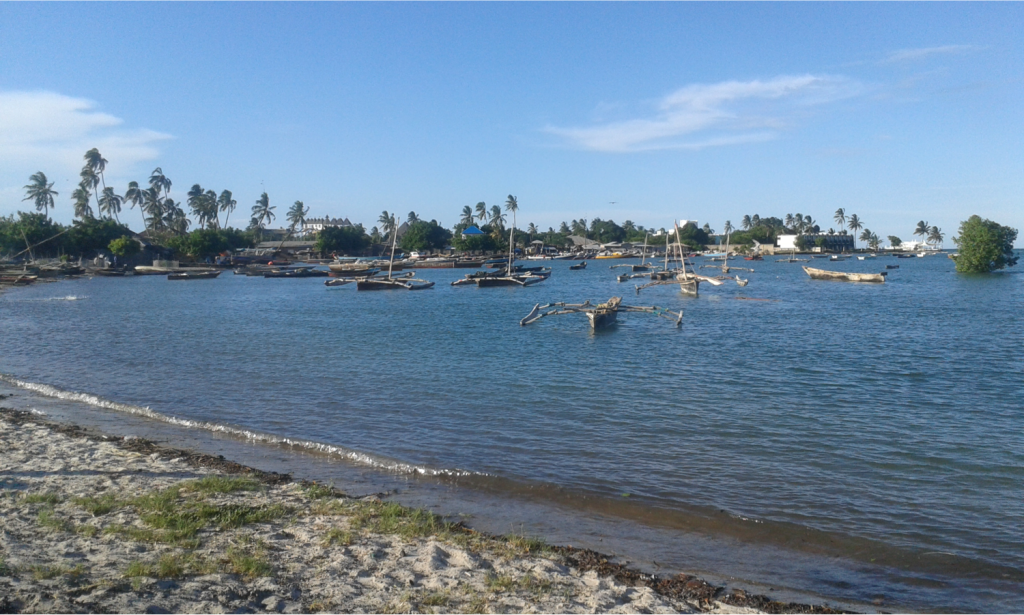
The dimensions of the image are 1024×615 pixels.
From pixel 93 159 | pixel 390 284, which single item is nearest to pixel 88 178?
pixel 93 159

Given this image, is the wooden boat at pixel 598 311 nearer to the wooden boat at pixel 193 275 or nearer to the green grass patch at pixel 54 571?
the green grass patch at pixel 54 571

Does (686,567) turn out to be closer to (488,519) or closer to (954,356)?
(488,519)

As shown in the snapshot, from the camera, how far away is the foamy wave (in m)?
11.0

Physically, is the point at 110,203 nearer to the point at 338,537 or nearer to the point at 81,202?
the point at 81,202

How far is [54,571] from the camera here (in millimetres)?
5852

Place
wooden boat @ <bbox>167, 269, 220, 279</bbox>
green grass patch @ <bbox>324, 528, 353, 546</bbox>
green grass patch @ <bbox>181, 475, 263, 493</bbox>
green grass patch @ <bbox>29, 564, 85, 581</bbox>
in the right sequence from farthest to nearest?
wooden boat @ <bbox>167, 269, 220, 279</bbox>
green grass patch @ <bbox>181, 475, 263, 493</bbox>
green grass patch @ <bbox>324, 528, 353, 546</bbox>
green grass patch @ <bbox>29, 564, 85, 581</bbox>

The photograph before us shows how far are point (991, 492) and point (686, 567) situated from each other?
5.56 metres

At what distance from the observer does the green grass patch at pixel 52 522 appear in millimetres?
7157

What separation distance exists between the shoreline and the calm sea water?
51.9 inches

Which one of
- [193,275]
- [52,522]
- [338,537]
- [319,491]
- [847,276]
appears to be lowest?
[319,491]

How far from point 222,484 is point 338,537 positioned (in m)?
2.56

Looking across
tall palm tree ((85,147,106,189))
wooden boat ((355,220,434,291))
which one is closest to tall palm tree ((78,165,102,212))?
tall palm tree ((85,147,106,189))

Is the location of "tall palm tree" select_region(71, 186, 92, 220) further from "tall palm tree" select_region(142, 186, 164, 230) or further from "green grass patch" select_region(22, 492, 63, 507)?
"green grass patch" select_region(22, 492, 63, 507)

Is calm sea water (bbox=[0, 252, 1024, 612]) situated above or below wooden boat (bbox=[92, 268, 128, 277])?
below
